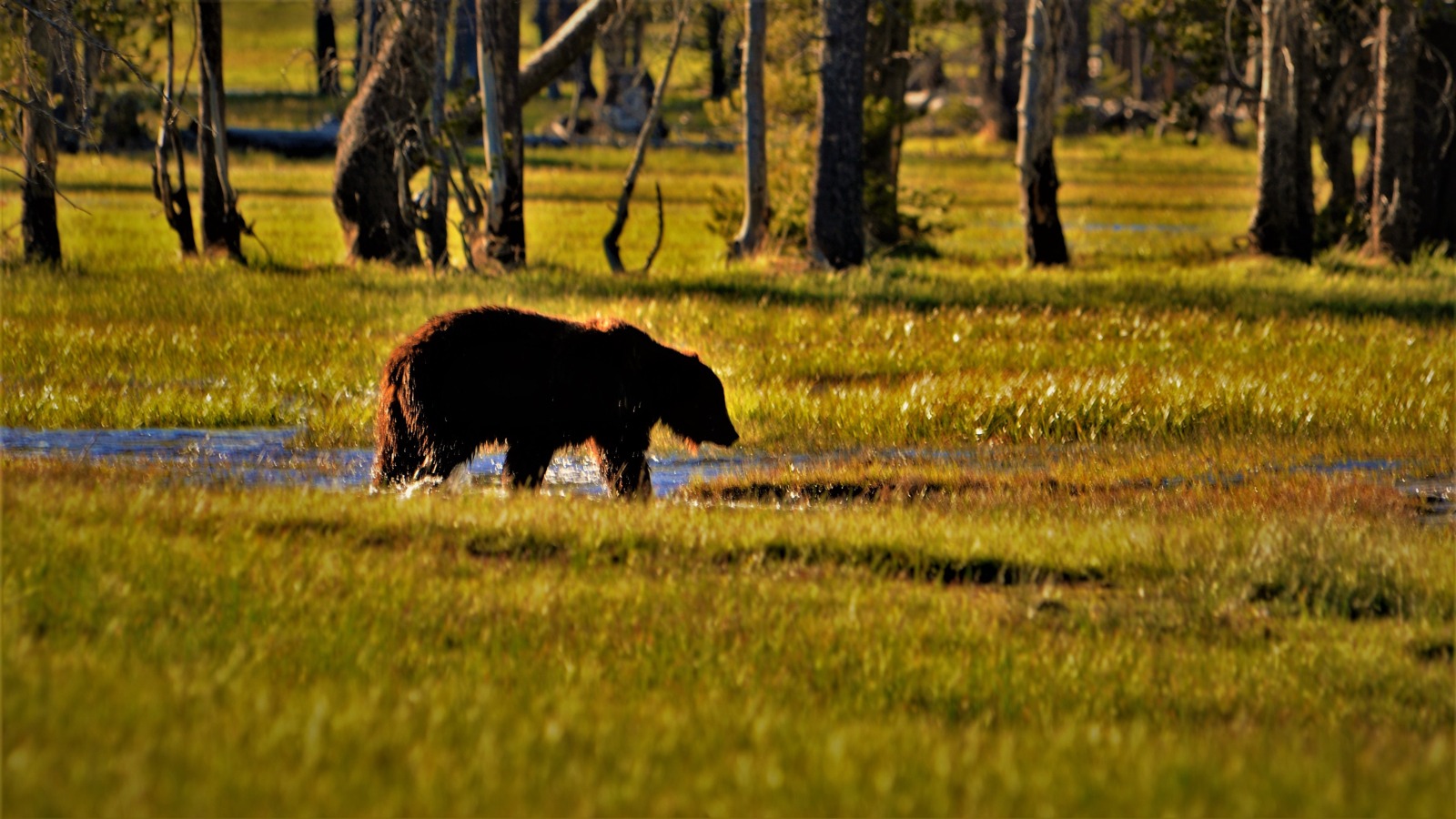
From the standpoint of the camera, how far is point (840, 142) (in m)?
22.6

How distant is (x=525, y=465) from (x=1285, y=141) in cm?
1603

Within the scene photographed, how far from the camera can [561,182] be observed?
1642 inches

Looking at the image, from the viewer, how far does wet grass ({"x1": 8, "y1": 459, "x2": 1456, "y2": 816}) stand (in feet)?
15.8

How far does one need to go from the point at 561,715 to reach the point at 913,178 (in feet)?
130

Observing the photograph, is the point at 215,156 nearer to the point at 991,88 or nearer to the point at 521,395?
the point at 521,395

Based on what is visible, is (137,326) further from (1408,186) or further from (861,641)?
(1408,186)

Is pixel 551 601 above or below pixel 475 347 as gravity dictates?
below

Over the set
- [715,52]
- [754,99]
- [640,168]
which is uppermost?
[715,52]

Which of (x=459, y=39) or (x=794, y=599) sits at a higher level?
(x=459, y=39)

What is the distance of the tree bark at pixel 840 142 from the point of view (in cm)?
2222

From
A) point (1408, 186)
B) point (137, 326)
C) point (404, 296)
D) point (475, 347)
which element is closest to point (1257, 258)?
point (1408, 186)

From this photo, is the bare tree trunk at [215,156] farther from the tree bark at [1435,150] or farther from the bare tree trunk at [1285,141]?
the tree bark at [1435,150]

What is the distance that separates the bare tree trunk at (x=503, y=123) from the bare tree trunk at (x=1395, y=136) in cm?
1053

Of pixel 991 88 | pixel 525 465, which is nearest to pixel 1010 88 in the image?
pixel 991 88
